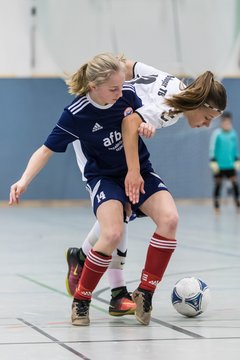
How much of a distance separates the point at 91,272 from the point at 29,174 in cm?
65

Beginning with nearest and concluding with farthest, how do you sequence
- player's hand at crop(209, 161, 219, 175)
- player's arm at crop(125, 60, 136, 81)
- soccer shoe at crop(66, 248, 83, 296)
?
player's arm at crop(125, 60, 136, 81) < soccer shoe at crop(66, 248, 83, 296) < player's hand at crop(209, 161, 219, 175)

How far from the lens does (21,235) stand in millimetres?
11469

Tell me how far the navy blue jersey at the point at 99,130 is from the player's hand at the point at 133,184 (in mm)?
195

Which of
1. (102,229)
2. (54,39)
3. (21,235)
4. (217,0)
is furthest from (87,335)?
(54,39)

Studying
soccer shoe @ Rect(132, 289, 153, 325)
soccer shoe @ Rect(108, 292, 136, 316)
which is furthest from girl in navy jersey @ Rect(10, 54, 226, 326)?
soccer shoe @ Rect(108, 292, 136, 316)

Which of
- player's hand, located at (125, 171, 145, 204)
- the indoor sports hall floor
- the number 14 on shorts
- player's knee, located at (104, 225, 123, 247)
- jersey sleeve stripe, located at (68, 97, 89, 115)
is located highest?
jersey sleeve stripe, located at (68, 97, 89, 115)

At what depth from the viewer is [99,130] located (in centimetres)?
529

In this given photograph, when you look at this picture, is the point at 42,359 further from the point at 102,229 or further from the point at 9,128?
the point at 9,128

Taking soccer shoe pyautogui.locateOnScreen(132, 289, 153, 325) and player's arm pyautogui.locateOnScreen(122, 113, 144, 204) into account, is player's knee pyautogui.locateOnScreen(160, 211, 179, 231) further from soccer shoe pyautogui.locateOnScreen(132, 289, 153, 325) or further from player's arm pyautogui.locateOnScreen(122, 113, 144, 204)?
soccer shoe pyautogui.locateOnScreen(132, 289, 153, 325)

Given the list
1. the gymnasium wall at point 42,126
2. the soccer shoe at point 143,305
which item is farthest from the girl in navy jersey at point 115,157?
the gymnasium wall at point 42,126

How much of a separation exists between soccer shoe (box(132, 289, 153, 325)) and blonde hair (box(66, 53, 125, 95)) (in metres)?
1.18

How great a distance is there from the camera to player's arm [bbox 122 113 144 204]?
516 centimetres

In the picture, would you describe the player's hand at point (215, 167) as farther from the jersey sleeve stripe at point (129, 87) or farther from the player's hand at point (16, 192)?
the player's hand at point (16, 192)

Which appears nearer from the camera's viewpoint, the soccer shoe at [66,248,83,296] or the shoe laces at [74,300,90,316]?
the shoe laces at [74,300,90,316]
